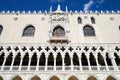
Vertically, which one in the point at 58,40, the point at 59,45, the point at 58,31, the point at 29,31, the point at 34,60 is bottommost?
the point at 34,60

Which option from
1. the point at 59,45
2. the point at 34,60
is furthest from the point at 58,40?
the point at 34,60

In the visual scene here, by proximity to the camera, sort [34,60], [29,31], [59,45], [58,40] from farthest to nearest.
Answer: [29,31] → [58,40] → [34,60] → [59,45]

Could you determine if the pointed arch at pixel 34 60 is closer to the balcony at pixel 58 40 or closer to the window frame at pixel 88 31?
the balcony at pixel 58 40

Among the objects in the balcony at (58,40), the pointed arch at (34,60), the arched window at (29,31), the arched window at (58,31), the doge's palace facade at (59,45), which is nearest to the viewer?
the doge's palace facade at (59,45)

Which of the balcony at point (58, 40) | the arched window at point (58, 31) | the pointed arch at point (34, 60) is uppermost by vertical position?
the arched window at point (58, 31)

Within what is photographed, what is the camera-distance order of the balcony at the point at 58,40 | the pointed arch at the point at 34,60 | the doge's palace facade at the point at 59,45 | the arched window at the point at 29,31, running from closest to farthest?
the doge's palace facade at the point at 59,45 → the pointed arch at the point at 34,60 → the balcony at the point at 58,40 → the arched window at the point at 29,31

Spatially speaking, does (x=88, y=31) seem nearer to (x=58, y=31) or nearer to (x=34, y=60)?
(x=58, y=31)

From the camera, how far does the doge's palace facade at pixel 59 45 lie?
17516 mm

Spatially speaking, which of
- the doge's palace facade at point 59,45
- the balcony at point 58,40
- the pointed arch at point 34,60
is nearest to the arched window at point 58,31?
the doge's palace facade at point 59,45

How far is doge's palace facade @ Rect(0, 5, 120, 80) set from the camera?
17.5m

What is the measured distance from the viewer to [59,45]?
67.4ft

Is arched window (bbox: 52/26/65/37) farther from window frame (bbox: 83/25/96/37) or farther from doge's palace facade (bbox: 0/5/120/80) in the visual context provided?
window frame (bbox: 83/25/96/37)

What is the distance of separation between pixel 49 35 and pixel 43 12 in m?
5.24

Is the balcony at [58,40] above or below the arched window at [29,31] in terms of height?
below
